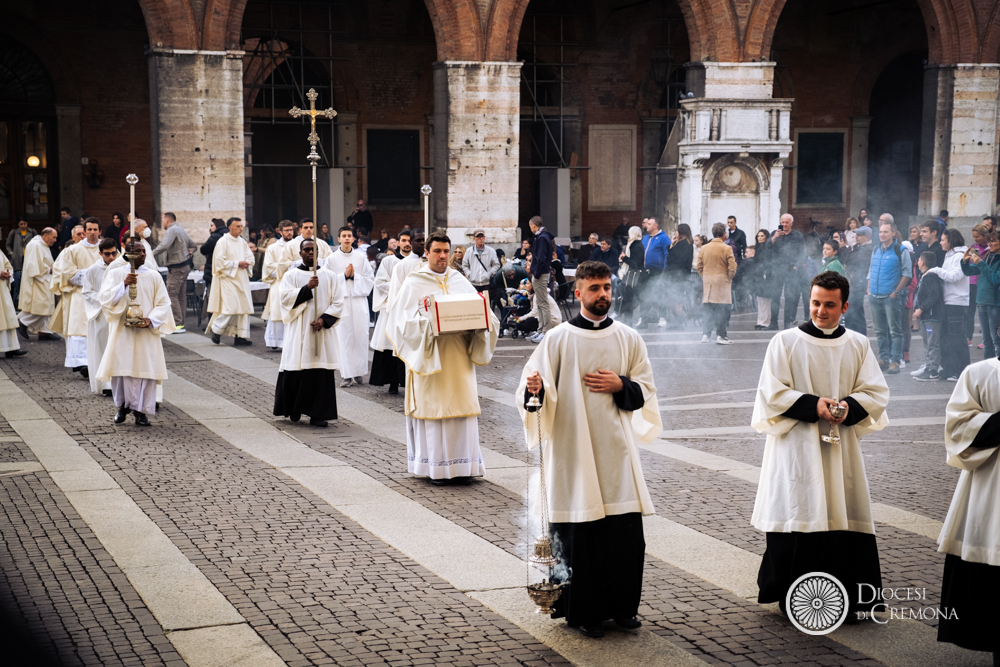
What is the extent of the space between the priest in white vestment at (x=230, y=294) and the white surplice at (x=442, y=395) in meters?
7.68

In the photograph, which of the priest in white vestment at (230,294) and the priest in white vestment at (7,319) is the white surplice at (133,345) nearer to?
the priest in white vestment at (7,319)

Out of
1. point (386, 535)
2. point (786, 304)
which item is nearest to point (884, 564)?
point (386, 535)

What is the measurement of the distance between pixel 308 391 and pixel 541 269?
5.91 meters

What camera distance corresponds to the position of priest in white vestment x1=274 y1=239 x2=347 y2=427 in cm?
966

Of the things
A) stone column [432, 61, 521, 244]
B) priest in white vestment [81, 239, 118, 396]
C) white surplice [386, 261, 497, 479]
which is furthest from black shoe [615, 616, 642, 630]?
stone column [432, 61, 521, 244]

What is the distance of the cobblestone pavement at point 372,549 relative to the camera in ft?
15.2

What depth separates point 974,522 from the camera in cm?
446

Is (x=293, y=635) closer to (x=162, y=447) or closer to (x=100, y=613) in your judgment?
(x=100, y=613)

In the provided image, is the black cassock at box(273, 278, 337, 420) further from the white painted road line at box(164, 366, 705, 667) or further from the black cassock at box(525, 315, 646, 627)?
the black cassock at box(525, 315, 646, 627)

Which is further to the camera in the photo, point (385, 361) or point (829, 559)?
point (385, 361)

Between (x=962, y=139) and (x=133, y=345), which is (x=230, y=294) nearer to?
(x=133, y=345)

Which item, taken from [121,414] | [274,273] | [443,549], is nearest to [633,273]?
[274,273]

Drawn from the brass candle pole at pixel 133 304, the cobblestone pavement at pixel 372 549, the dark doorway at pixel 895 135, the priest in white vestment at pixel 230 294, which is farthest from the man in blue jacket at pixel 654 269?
the dark doorway at pixel 895 135

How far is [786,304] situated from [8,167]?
16.2m
